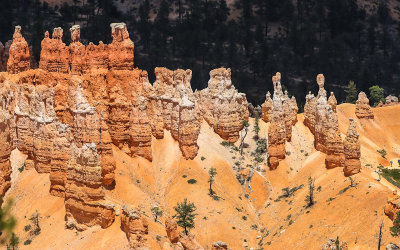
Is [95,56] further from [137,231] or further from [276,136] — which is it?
[137,231]

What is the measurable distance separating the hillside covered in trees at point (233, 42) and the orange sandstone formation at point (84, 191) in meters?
94.9

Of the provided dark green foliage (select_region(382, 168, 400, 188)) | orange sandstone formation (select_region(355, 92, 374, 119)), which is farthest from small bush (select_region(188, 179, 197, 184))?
orange sandstone formation (select_region(355, 92, 374, 119))

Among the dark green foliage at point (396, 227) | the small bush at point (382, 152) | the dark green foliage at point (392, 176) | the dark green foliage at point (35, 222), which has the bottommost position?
the small bush at point (382, 152)

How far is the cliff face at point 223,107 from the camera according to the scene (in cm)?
10550

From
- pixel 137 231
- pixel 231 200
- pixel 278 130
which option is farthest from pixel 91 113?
pixel 278 130

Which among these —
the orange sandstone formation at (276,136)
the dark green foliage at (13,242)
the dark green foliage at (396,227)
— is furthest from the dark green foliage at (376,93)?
the dark green foliage at (13,242)

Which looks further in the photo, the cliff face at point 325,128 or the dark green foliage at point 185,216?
→ the cliff face at point 325,128

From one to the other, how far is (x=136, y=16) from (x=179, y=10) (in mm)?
12038

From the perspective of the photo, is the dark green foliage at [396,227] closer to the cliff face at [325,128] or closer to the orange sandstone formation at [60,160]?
the cliff face at [325,128]

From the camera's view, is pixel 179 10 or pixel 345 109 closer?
pixel 345 109

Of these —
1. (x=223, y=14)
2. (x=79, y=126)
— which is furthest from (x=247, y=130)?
(x=223, y=14)

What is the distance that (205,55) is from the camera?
605ft

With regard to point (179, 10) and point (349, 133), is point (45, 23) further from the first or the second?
point (349, 133)

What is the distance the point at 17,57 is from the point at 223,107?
1205 inches
